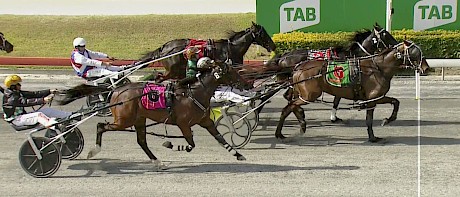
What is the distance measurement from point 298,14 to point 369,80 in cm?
1004

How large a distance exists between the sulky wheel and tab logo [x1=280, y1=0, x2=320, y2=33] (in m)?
11.9

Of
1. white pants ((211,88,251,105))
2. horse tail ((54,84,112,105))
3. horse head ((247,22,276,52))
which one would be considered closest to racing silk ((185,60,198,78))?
white pants ((211,88,251,105))

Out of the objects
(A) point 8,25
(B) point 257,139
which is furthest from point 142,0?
(B) point 257,139

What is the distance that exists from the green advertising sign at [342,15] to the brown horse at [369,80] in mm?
9584

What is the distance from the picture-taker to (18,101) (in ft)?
32.7

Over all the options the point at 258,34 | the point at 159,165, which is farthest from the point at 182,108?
the point at 258,34

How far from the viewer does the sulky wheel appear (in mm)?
10719

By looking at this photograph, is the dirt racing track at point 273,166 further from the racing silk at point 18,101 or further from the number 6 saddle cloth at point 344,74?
the number 6 saddle cloth at point 344,74

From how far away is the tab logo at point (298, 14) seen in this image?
21656 mm

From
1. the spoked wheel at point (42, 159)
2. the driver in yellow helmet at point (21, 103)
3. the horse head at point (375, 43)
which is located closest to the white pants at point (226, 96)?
the horse head at point (375, 43)

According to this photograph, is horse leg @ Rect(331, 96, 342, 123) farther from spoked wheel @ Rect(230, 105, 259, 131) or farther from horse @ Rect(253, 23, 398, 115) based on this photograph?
spoked wheel @ Rect(230, 105, 259, 131)

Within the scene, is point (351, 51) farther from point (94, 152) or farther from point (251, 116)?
point (94, 152)

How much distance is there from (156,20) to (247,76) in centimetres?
1813

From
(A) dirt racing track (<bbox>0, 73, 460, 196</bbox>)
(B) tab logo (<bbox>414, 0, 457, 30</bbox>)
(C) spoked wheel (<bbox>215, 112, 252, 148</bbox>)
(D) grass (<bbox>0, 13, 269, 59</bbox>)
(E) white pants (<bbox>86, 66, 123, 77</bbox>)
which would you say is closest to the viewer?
(A) dirt racing track (<bbox>0, 73, 460, 196</bbox>)
